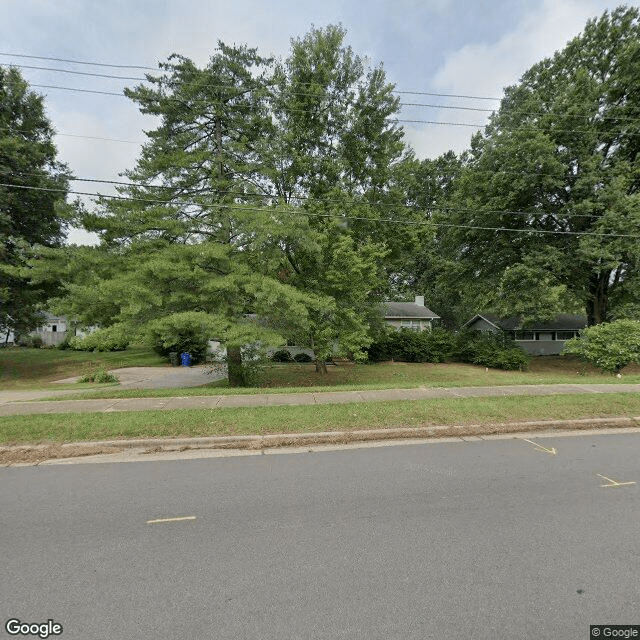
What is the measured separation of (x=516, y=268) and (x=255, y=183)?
15.1m

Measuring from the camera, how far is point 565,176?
20.1 metres

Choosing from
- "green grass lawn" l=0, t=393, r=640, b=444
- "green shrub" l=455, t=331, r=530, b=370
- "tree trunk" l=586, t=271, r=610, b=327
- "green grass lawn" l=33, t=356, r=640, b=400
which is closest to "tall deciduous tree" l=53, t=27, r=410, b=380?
"green grass lawn" l=33, t=356, r=640, b=400

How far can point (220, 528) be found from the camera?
11.2ft

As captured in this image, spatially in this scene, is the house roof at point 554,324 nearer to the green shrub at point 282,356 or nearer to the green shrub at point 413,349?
the green shrub at point 413,349

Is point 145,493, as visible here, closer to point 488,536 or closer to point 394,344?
point 488,536

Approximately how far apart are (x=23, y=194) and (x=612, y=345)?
29.2 metres

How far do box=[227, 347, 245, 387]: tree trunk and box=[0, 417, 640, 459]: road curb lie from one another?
7784 mm

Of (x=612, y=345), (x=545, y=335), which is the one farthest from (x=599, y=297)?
(x=612, y=345)

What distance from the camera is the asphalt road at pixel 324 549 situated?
2.31m

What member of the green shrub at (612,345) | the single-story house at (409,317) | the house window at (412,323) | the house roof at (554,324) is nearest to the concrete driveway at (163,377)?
the green shrub at (612,345)

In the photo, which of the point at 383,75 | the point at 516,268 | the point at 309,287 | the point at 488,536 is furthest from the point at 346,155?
the point at 488,536

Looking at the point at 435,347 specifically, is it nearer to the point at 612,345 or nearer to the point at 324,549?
the point at 612,345

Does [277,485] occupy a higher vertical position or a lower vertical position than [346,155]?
lower

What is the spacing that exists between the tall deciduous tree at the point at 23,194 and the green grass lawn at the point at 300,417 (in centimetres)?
1484
